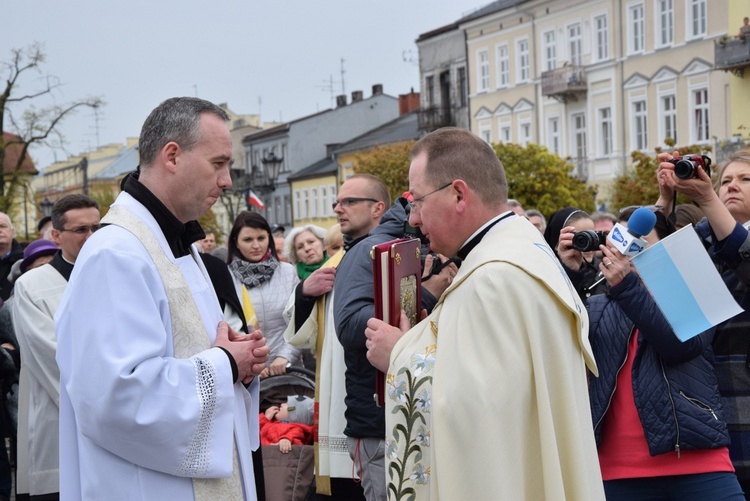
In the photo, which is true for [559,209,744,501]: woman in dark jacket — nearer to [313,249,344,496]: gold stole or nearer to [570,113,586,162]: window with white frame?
[313,249,344,496]: gold stole

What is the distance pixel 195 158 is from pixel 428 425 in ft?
4.14

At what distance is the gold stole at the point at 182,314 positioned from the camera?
11.3 feet

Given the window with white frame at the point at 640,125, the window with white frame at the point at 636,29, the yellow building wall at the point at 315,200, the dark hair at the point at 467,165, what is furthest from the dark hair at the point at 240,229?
the yellow building wall at the point at 315,200

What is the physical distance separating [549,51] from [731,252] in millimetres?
41336

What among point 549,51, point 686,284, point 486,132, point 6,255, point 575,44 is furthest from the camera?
point 486,132

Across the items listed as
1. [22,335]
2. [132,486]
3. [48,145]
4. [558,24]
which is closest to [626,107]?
[558,24]

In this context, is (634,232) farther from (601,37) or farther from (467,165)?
(601,37)

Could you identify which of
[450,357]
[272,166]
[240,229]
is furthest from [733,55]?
[450,357]

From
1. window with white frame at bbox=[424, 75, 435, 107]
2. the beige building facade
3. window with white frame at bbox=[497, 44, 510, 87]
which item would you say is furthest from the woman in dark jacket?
window with white frame at bbox=[424, 75, 435, 107]

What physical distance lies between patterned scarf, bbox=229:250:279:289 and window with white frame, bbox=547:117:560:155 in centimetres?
3718

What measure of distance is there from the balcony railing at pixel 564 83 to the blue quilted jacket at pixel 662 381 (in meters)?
38.7

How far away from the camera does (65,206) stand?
6535 mm

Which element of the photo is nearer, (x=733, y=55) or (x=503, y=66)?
(x=733, y=55)

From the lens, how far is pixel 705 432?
4211 millimetres
